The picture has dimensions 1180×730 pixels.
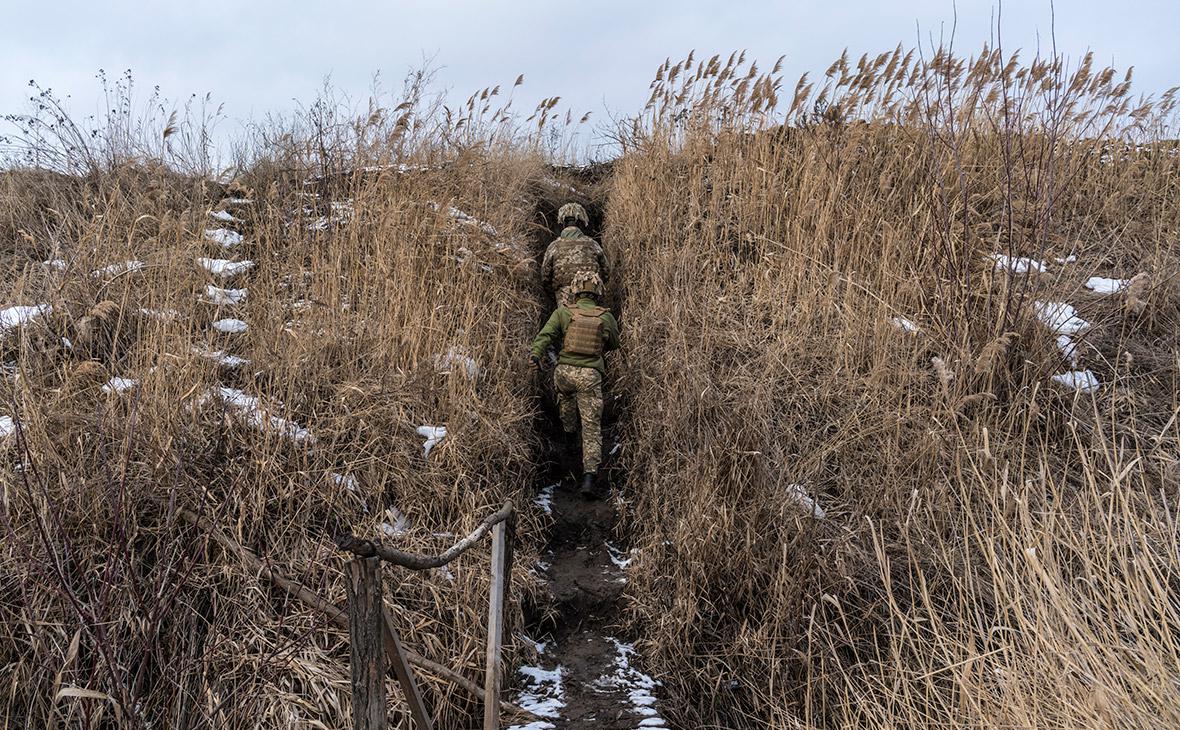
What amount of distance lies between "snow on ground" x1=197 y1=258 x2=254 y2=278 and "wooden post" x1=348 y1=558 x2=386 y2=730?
508 centimetres

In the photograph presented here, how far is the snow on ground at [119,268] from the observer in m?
5.71

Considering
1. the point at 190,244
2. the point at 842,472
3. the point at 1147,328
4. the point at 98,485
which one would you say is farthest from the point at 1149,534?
the point at 190,244

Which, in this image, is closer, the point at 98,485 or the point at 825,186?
the point at 98,485

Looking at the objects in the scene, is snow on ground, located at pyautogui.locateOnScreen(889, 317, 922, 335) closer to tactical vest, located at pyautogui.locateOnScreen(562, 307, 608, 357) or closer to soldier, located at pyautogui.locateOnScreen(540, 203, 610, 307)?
tactical vest, located at pyautogui.locateOnScreen(562, 307, 608, 357)

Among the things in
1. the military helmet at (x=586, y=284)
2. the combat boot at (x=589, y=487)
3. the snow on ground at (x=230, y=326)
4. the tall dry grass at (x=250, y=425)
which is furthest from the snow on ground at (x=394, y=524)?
the military helmet at (x=586, y=284)

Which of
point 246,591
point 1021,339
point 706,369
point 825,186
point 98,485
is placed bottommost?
point 246,591

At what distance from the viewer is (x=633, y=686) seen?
4102mm

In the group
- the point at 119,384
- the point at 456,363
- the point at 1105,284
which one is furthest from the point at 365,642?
the point at 1105,284

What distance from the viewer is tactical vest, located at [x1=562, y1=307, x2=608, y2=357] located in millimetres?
6172

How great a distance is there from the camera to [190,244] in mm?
6289

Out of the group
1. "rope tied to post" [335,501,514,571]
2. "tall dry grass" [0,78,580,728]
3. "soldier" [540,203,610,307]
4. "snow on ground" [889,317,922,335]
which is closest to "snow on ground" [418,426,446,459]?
"tall dry grass" [0,78,580,728]

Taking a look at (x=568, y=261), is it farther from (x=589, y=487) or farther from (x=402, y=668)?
(x=402, y=668)

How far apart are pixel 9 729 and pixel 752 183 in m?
6.93

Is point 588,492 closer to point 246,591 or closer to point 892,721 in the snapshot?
point 246,591
